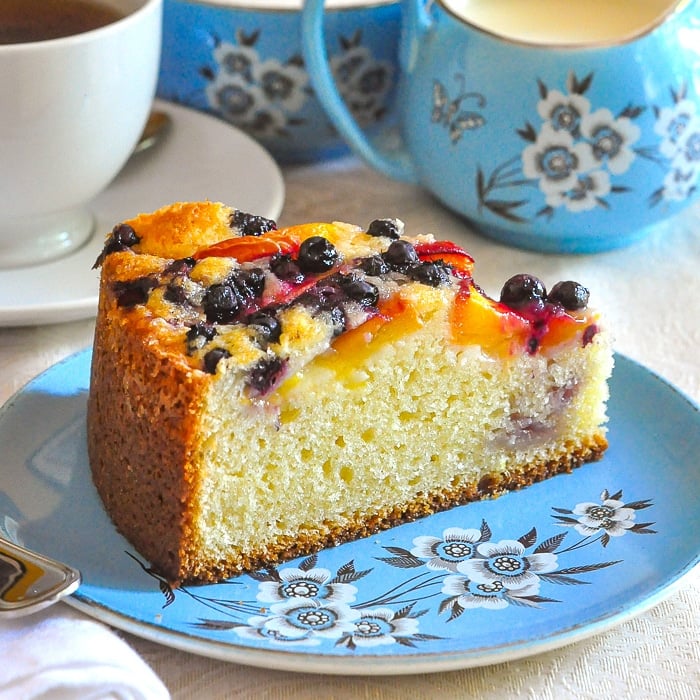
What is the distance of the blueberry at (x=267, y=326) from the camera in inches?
60.7

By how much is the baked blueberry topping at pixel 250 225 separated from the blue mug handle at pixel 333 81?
73cm

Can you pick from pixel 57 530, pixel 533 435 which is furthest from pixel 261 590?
pixel 533 435

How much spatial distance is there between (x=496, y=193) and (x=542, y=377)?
679 millimetres

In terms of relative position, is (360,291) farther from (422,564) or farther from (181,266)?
(422,564)

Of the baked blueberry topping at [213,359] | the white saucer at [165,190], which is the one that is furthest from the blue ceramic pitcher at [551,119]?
the baked blueberry topping at [213,359]

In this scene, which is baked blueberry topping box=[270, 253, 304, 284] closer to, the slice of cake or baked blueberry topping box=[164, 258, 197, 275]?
the slice of cake

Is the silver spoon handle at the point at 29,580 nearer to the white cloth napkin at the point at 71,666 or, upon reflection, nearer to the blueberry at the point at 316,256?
the white cloth napkin at the point at 71,666

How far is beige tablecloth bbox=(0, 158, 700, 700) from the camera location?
4.68 ft

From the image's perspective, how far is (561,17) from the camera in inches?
95.6

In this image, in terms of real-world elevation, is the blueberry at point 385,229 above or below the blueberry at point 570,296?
above

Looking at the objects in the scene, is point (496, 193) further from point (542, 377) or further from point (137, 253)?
point (137, 253)

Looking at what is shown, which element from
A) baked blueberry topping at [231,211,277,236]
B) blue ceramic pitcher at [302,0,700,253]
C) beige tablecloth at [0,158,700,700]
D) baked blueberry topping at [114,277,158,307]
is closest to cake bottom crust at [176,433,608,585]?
beige tablecloth at [0,158,700,700]

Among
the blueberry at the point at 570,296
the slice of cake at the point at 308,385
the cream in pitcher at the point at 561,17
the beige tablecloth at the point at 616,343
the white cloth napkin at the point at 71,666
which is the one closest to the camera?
the white cloth napkin at the point at 71,666

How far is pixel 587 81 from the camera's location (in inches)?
87.5
